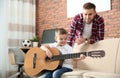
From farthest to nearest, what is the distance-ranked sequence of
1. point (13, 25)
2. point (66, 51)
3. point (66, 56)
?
point (13, 25) → point (66, 51) → point (66, 56)

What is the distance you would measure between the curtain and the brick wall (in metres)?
0.20

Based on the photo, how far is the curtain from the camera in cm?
565

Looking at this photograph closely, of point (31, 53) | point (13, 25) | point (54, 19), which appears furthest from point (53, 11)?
point (31, 53)

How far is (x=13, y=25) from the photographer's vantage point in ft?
19.1

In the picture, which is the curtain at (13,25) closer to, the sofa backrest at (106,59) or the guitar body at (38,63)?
the guitar body at (38,63)

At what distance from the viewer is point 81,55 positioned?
2688 mm

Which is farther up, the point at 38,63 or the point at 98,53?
the point at 98,53

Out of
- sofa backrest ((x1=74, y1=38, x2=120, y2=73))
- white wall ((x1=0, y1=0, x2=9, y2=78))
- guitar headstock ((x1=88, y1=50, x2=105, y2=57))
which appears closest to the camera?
guitar headstock ((x1=88, y1=50, x2=105, y2=57))

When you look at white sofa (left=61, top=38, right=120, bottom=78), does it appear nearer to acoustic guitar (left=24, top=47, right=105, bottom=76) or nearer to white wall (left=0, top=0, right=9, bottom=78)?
acoustic guitar (left=24, top=47, right=105, bottom=76)

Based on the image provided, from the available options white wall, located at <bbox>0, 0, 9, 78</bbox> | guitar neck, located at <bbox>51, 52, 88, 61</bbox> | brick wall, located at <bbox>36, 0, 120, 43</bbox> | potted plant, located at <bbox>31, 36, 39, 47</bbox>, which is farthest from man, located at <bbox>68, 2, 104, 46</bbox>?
white wall, located at <bbox>0, 0, 9, 78</bbox>

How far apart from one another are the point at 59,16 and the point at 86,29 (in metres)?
2.54

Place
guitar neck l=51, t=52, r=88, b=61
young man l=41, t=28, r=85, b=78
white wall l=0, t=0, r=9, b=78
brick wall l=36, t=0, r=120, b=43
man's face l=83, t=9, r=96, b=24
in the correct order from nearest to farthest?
guitar neck l=51, t=52, r=88, b=61 → young man l=41, t=28, r=85, b=78 → man's face l=83, t=9, r=96, b=24 → brick wall l=36, t=0, r=120, b=43 → white wall l=0, t=0, r=9, b=78

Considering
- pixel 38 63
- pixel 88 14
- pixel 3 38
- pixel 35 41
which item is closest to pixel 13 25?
pixel 3 38

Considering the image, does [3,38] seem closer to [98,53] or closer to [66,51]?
[66,51]
